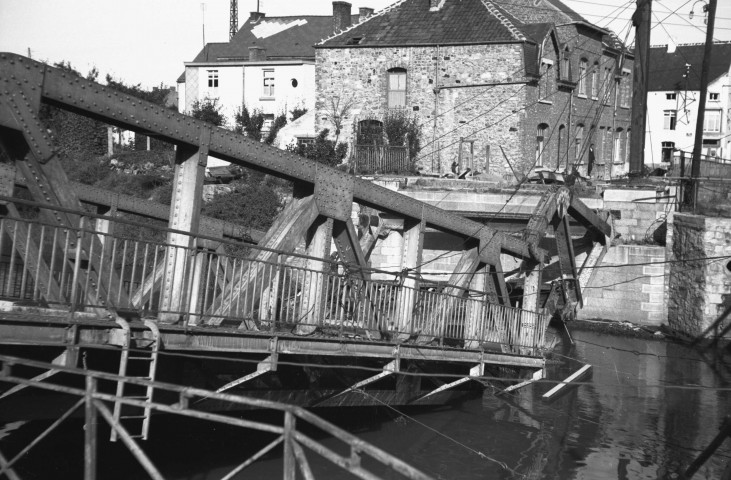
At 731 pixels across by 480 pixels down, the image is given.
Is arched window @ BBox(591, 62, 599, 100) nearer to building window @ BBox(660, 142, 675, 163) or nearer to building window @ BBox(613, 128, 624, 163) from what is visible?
building window @ BBox(613, 128, 624, 163)

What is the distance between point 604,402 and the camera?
65.8ft

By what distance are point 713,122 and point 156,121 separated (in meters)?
67.0

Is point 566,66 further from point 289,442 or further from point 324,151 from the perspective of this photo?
point 289,442

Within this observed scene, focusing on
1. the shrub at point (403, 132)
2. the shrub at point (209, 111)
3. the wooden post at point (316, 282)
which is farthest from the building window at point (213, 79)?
the wooden post at point (316, 282)

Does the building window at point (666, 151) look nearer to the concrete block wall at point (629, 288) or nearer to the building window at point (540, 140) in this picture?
the building window at point (540, 140)

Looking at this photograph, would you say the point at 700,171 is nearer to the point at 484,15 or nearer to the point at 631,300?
the point at 631,300

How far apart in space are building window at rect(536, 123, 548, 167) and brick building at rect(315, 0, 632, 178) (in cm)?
5

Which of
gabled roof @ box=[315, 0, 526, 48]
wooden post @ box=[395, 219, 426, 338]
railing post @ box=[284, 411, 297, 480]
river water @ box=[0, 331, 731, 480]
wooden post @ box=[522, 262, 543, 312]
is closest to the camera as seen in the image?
railing post @ box=[284, 411, 297, 480]

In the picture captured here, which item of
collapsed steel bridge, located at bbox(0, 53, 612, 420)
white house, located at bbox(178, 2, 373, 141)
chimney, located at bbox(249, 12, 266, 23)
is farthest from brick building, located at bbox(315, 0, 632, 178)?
collapsed steel bridge, located at bbox(0, 53, 612, 420)

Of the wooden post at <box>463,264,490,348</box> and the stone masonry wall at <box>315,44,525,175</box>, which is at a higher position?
the stone masonry wall at <box>315,44,525,175</box>

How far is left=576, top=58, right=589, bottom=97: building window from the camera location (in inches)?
1842

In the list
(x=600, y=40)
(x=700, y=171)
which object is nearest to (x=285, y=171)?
(x=700, y=171)

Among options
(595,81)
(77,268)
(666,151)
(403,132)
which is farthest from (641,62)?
(666,151)

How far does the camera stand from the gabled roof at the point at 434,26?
136 ft
